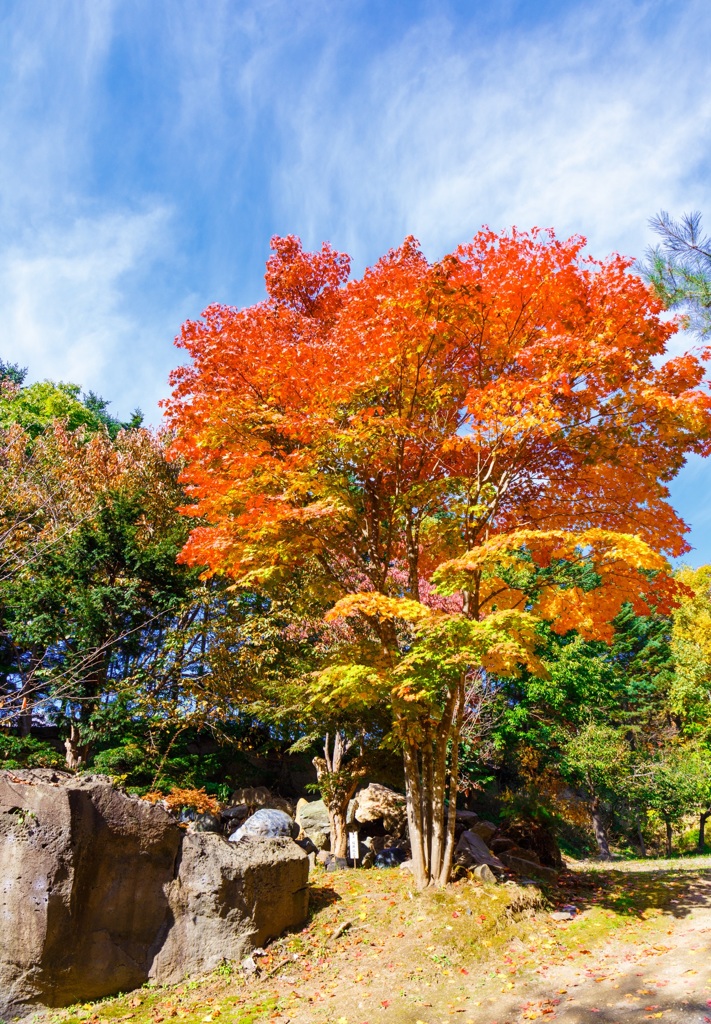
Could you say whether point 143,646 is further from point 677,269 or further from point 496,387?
point 677,269

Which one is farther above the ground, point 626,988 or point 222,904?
point 222,904

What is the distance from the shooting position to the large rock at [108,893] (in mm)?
6590

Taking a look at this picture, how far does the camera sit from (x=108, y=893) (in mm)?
7133

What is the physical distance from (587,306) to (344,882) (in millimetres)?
9431

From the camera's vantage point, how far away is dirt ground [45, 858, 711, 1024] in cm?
599

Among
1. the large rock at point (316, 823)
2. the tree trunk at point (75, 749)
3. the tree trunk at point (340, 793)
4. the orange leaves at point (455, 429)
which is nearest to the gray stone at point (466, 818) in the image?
the tree trunk at point (340, 793)

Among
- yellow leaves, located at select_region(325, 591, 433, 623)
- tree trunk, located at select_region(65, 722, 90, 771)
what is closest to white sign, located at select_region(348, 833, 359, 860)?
tree trunk, located at select_region(65, 722, 90, 771)

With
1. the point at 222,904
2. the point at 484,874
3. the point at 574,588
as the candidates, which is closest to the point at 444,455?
the point at 574,588

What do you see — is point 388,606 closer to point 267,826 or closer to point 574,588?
point 574,588

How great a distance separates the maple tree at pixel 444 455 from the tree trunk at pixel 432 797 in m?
0.04

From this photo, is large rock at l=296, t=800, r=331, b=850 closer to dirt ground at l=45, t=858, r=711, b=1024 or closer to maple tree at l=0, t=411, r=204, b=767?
maple tree at l=0, t=411, r=204, b=767

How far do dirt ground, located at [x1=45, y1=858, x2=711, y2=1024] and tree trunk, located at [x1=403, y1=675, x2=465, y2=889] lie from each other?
41 centimetres

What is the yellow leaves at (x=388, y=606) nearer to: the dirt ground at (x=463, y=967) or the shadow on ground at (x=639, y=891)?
the dirt ground at (x=463, y=967)

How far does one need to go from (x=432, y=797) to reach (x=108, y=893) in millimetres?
4527
